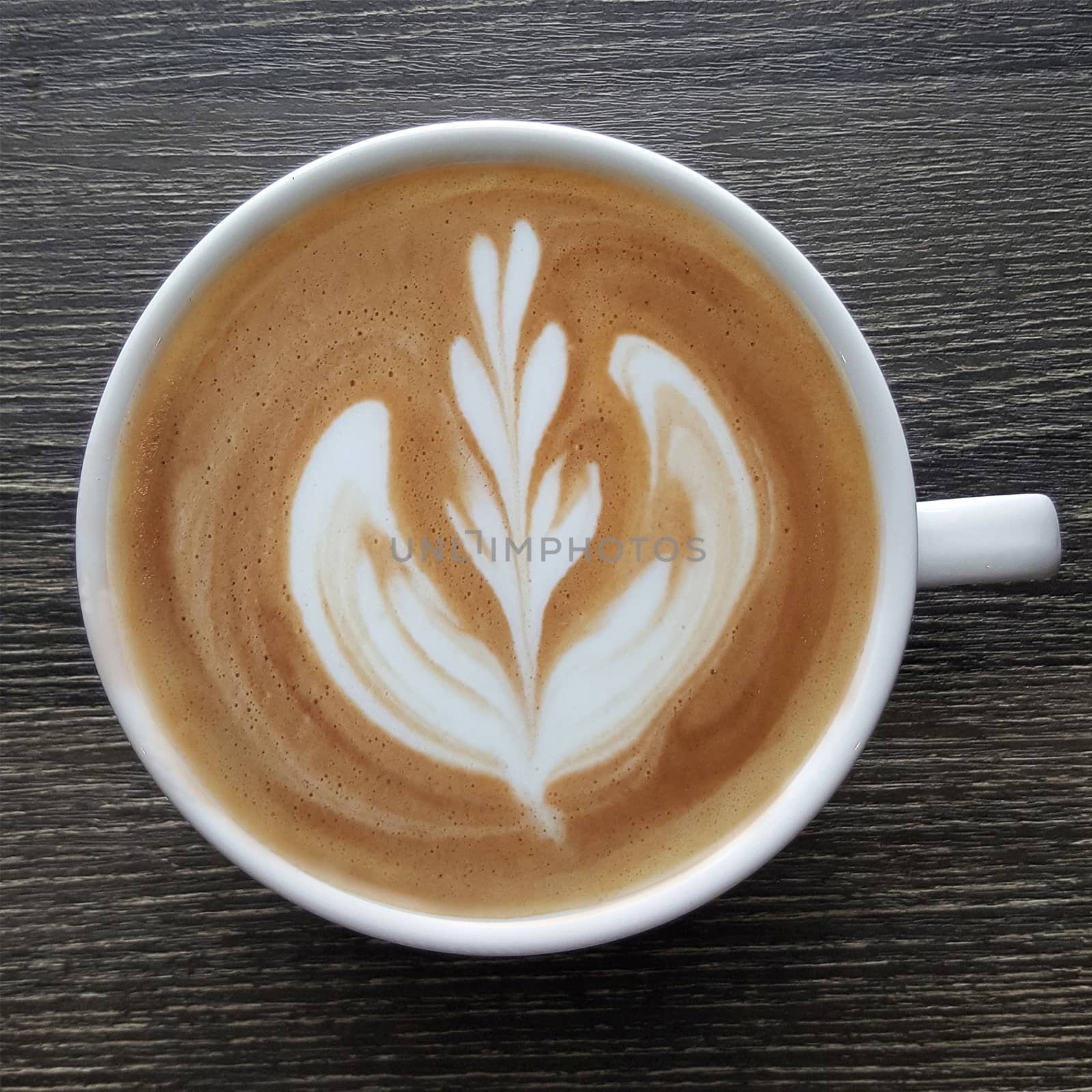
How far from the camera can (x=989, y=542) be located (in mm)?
805

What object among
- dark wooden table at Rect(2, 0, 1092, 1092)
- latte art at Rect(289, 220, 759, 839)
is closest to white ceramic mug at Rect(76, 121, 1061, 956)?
latte art at Rect(289, 220, 759, 839)

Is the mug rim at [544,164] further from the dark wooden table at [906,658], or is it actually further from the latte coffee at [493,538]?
the dark wooden table at [906,658]

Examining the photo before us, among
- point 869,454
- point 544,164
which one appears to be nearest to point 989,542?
point 869,454

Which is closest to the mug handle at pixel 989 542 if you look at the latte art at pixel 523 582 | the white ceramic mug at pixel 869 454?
the white ceramic mug at pixel 869 454

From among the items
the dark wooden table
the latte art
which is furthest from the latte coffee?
the dark wooden table

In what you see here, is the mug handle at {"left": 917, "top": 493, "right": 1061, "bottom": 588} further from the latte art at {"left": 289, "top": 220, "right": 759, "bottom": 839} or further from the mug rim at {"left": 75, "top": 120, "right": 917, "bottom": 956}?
the latte art at {"left": 289, "top": 220, "right": 759, "bottom": 839}

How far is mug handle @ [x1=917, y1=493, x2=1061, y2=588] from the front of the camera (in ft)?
2.63

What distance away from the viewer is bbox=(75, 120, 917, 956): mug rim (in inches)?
30.5

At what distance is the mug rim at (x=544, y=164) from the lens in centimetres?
77

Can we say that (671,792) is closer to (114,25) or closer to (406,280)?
(406,280)

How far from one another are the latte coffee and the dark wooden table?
0.79ft

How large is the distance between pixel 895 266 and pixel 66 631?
990 mm

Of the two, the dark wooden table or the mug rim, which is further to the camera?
the dark wooden table

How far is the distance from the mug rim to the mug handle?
0.13ft
